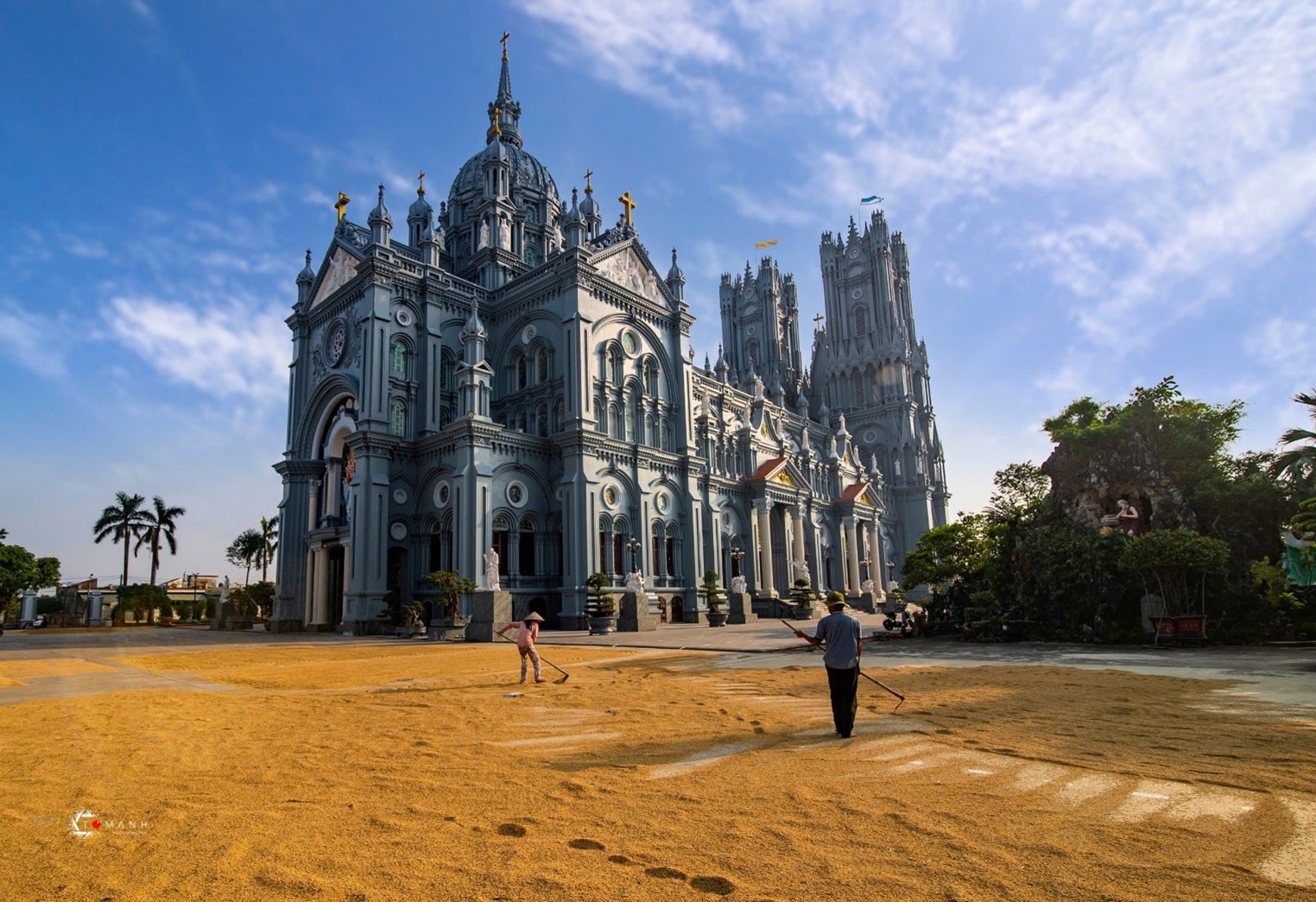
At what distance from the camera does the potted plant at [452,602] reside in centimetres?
2839

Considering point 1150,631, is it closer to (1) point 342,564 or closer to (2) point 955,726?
(2) point 955,726

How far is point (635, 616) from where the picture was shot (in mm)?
30297

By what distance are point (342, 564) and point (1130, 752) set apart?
3722 cm

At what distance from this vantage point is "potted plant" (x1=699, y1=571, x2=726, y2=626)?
35500 millimetres

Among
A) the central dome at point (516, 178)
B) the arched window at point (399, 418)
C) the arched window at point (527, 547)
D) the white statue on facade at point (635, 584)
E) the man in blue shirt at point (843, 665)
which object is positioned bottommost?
the man in blue shirt at point (843, 665)

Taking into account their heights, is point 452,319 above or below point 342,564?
above

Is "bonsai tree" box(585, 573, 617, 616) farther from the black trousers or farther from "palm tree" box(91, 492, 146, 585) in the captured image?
"palm tree" box(91, 492, 146, 585)

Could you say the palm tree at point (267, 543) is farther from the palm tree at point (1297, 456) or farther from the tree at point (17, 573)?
A: the palm tree at point (1297, 456)

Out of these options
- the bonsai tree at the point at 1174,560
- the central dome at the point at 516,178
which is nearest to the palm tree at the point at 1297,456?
the bonsai tree at the point at 1174,560

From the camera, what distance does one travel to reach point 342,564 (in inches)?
1494

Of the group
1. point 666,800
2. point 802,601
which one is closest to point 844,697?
point 666,800

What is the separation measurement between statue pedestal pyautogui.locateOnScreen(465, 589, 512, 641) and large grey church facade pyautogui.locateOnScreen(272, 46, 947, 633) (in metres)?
5.22

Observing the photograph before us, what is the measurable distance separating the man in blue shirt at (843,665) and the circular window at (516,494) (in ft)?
89.4

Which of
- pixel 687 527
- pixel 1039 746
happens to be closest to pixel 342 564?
pixel 687 527
